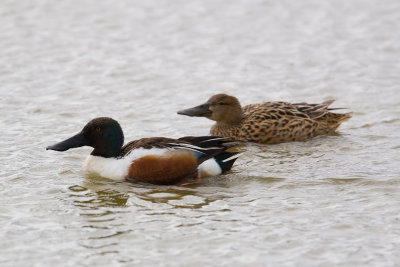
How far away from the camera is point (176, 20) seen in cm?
1537

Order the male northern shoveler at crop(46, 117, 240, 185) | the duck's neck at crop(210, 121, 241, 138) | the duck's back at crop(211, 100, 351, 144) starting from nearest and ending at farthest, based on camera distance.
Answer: the male northern shoveler at crop(46, 117, 240, 185) → the duck's back at crop(211, 100, 351, 144) → the duck's neck at crop(210, 121, 241, 138)

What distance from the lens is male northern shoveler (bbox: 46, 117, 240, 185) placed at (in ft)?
27.5

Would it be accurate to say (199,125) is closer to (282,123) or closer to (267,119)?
(267,119)

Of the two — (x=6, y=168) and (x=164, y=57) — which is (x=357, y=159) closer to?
(x=6, y=168)

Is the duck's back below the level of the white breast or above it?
above

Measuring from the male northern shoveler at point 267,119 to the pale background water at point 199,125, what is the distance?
0.74 ft

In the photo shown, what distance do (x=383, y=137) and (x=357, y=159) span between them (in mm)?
939

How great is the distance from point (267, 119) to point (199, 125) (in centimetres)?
109

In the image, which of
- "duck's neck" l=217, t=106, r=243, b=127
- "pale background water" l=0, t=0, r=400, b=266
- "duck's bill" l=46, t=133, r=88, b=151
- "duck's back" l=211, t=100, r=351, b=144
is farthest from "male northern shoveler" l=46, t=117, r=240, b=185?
"duck's neck" l=217, t=106, r=243, b=127

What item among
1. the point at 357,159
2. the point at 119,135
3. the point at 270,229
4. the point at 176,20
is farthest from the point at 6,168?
the point at 176,20

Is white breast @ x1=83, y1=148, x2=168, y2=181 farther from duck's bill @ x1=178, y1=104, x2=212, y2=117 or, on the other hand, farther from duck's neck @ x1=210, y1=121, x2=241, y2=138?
duck's neck @ x1=210, y1=121, x2=241, y2=138

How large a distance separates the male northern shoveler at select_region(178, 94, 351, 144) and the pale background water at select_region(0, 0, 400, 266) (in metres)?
0.23

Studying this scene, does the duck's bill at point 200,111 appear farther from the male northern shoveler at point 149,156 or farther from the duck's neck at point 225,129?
the male northern shoveler at point 149,156

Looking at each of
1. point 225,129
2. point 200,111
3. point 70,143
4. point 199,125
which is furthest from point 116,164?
point 199,125
